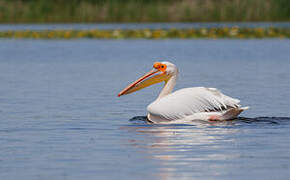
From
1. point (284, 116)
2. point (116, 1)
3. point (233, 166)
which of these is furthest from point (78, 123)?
point (116, 1)

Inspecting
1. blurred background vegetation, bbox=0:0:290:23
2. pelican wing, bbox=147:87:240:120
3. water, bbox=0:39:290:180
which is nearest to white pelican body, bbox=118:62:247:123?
pelican wing, bbox=147:87:240:120

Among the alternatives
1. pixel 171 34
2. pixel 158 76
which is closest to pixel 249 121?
pixel 158 76

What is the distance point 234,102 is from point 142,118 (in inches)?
56.6

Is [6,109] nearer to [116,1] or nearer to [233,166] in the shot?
[233,166]

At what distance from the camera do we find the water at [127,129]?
7.17 metres

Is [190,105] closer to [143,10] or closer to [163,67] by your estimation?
[163,67]

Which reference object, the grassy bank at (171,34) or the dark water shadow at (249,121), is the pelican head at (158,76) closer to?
the dark water shadow at (249,121)

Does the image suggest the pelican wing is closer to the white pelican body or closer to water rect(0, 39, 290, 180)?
the white pelican body

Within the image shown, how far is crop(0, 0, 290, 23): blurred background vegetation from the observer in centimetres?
3953

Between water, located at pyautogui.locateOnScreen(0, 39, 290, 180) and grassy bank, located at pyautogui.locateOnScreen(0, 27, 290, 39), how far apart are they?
1164cm

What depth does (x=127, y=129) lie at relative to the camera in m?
9.91

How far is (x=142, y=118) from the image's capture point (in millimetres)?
10852

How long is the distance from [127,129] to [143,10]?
32.4 m

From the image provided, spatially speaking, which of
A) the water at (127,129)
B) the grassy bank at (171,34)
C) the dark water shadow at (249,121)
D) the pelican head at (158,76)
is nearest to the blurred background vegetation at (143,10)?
the grassy bank at (171,34)
